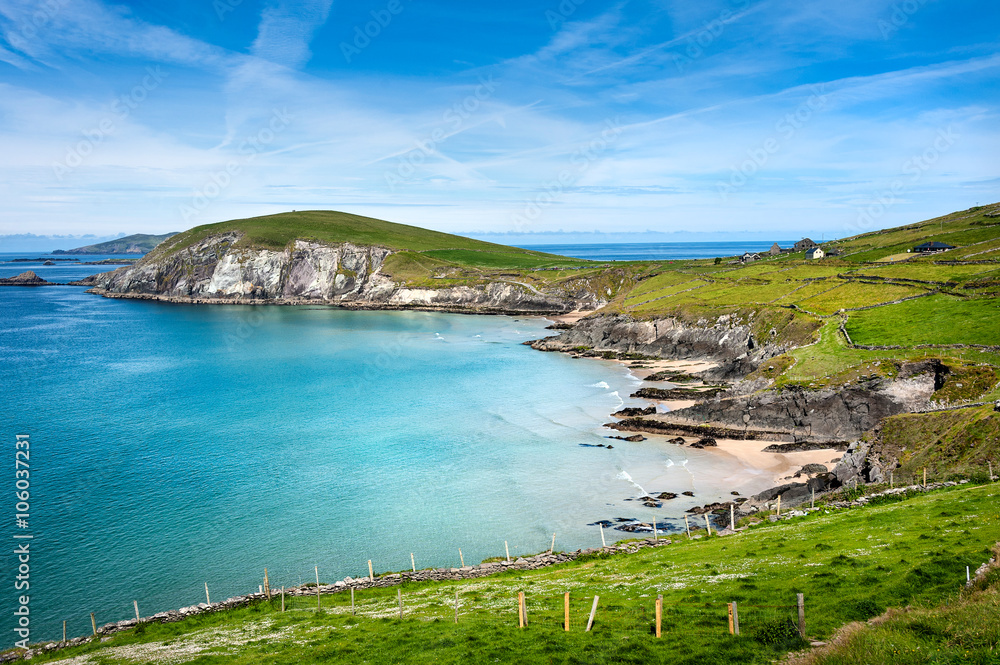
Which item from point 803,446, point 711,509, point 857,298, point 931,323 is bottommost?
point 711,509

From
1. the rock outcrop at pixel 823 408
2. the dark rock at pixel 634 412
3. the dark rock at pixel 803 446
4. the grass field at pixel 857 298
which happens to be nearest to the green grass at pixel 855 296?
the grass field at pixel 857 298

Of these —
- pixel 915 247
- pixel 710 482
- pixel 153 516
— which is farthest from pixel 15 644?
pixel 915 247

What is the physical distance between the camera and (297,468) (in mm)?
54000

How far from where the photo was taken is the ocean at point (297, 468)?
37.3 meters

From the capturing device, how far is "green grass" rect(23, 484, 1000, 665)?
17641 millimetres

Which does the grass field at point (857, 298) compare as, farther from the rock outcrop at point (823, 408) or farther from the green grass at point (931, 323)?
the rock outcrop at point (823, 408)

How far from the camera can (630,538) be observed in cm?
3900

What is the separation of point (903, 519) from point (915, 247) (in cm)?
12417

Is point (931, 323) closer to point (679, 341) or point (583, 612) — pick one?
point (679, 341)

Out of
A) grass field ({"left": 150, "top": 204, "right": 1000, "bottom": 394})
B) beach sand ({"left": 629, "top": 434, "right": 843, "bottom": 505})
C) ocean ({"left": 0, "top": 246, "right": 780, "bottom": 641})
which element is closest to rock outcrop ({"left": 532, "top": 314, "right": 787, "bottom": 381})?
grass field ({"left": 150, "top": 204, "right": 1000, "bottom": 394})

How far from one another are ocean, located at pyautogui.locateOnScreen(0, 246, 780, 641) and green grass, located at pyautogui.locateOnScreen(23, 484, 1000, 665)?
7837 mm

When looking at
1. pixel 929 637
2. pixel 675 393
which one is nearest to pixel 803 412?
pixel 675 393

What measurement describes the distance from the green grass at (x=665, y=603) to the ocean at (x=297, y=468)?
25.7 feet

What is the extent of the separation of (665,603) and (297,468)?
41.4m
